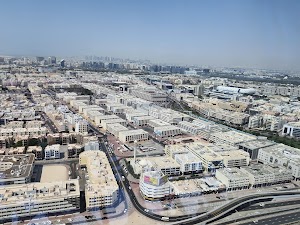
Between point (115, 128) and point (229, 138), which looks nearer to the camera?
point (229, 138)

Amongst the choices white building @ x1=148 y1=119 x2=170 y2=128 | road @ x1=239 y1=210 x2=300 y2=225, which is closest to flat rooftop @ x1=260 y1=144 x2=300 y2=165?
road @ x1=239 y1=210 x2=300 y2=225

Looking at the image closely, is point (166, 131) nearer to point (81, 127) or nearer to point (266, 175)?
point (81, 127)

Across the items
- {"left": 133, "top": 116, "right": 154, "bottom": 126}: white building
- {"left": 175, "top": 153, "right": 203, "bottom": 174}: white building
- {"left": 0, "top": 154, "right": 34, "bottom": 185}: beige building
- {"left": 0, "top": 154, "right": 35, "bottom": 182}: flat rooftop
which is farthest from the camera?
{"left": 133, "top": 116, "right": 154, "bottom": 126}: white building

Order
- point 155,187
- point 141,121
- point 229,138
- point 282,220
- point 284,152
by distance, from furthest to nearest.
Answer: point 141,121 < point 229,138 < point 284,152 < point 155,187 < point 282,220

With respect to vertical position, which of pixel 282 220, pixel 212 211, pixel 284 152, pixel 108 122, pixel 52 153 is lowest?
pixel 282 220

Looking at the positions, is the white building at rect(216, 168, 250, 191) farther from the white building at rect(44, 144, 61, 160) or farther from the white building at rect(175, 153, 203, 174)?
the white building at rect(44, 144, 61, 160)

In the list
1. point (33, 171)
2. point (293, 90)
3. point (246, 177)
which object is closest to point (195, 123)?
point (246, 177)

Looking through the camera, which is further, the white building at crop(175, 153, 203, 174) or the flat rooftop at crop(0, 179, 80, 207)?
the white building at crop(175, 153, 203, 174)

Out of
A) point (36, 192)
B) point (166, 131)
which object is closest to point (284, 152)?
point (166, 131)

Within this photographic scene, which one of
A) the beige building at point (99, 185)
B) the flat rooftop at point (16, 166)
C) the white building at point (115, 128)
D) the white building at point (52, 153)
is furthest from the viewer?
the white building at point (115, 128)

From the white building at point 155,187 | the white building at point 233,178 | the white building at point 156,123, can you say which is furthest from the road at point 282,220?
the white building at point 156,123

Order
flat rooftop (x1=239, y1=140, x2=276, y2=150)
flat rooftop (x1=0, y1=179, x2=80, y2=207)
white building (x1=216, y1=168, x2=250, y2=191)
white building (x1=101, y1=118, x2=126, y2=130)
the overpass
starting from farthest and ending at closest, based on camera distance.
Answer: white building (x1=101, y1=118, x2=126, y2=130) → flat rooftop (x1=239, y1=140, x2=276, y2=150) → white building (x1=216, y1=168, x2=250, y2=191) → the overpass → flat rooftop (x1=0, y1=179, x2=80, y2=207)

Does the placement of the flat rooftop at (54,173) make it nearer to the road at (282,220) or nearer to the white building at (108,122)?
the white building at (108,122)
